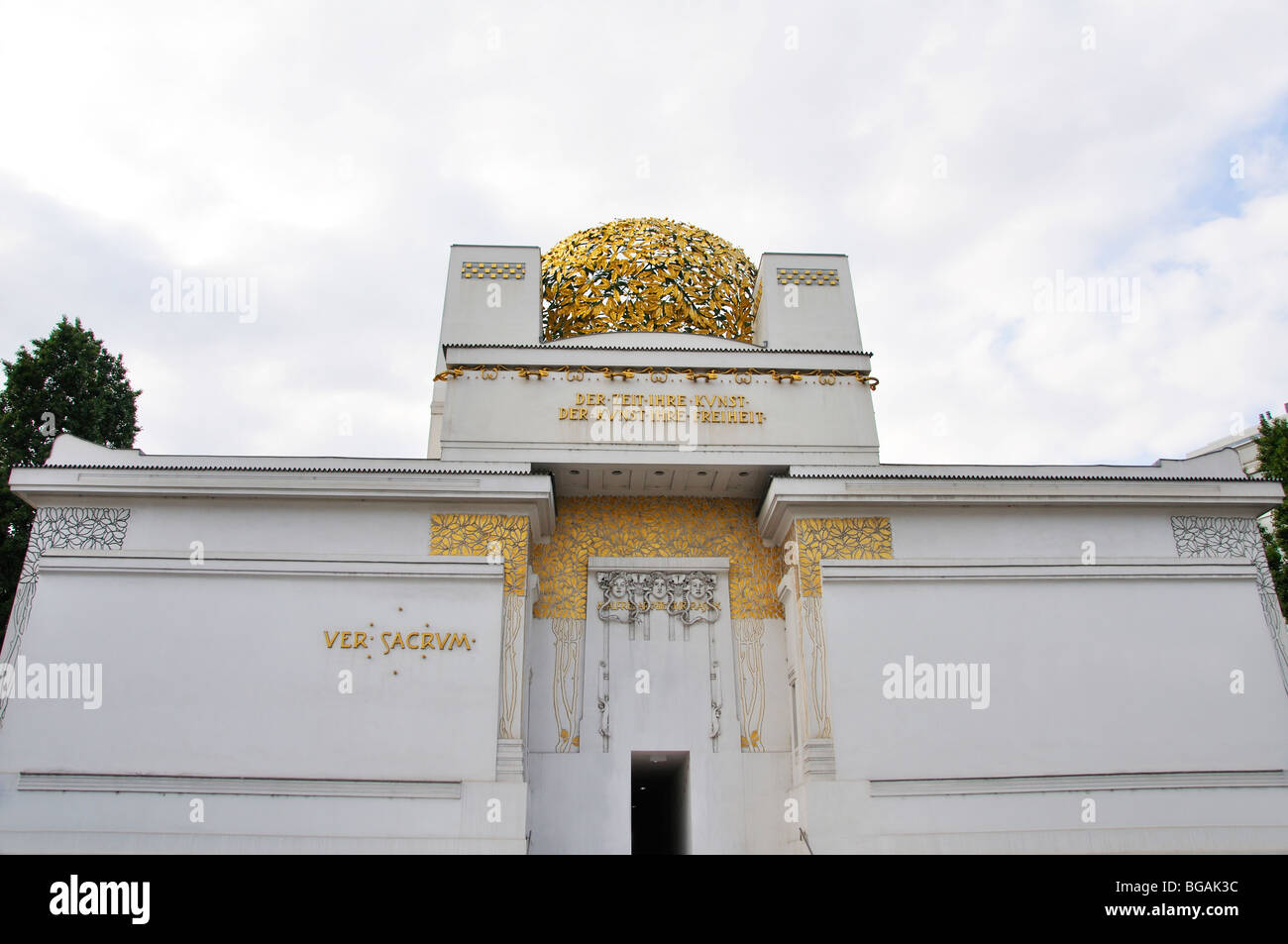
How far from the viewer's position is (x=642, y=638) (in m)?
9.43

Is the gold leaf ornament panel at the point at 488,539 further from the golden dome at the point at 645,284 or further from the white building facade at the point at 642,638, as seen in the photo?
the golden dome at the point at 645,284

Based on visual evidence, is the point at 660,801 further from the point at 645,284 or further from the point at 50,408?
the point at 50,408

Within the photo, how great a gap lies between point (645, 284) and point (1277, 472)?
8.73 meters

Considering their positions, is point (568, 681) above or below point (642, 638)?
below

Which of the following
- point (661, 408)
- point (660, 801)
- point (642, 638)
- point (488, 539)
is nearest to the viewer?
point (488, 539)

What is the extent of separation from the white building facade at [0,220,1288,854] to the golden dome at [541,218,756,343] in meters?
1.00

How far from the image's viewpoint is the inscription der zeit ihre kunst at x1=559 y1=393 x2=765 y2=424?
31.8 feet

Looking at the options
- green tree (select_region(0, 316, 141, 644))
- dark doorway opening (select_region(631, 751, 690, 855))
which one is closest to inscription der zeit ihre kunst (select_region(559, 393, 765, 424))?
dark doorway opening (select_region(631, 751, 690, 855))

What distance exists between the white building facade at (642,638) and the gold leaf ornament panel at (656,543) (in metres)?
0.04

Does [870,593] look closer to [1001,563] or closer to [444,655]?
[1001,563]

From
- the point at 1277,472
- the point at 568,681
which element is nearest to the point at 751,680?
the point at 568,681

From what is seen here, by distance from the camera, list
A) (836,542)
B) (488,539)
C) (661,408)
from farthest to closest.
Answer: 1. (661,408)
2. (836,542)
3. (488,539)

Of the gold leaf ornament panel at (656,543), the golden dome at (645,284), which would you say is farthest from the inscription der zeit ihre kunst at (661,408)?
the golden dome at (645,284)

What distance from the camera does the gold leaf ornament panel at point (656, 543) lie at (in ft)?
31.6
